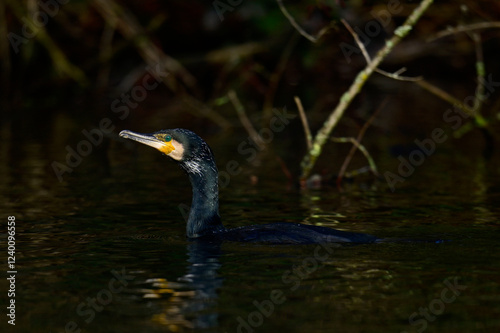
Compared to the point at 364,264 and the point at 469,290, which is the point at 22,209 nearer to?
the point at 364,264

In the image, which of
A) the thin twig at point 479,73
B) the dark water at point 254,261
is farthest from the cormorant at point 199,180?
the thin twig at point 479,73

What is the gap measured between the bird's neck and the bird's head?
0.06m

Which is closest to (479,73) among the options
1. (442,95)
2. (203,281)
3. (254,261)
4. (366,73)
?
(442,95)

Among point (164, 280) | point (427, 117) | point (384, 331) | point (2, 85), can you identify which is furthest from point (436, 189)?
point (2, 85)

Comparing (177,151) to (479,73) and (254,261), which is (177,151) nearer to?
(254,261)

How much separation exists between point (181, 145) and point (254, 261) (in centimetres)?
153

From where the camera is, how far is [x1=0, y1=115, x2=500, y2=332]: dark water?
6.30 metres

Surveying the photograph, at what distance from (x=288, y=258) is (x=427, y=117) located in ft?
37.6

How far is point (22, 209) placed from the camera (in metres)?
10.5

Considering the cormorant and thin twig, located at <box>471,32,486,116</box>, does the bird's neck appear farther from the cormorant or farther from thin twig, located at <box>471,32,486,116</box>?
thin twig, located at <box>471,32,486,116</box>

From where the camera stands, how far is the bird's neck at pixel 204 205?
8.82 metres

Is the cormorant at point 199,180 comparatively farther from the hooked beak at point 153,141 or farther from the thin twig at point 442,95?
the thin twig at point 442,95

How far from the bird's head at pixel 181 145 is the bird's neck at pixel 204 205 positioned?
0.06 m

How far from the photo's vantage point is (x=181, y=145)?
8.84m
